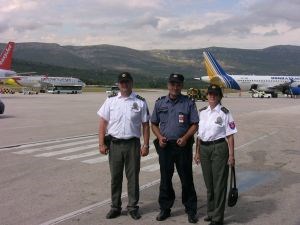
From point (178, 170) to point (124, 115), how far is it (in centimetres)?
98

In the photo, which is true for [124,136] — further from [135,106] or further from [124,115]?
[135,106]

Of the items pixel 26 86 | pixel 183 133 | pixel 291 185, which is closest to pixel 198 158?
pixel 183 133

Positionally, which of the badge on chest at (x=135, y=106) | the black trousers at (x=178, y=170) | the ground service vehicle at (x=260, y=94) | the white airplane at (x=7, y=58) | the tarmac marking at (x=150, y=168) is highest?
the white airplane at (x=7, y=58)

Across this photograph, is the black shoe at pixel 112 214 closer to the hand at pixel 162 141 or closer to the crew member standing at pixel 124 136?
the crew member standing at pixel 124 136

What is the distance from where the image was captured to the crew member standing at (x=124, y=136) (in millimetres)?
6527

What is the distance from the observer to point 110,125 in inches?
261

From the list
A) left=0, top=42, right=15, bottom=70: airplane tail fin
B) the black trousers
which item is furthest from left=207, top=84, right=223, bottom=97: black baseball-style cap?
left=0, top=42, right=15, bottom=70: airplane tail fin

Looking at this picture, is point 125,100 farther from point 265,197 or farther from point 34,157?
point 34,157

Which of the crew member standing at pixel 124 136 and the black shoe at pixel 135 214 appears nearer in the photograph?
the black shoe at pixel 135 214

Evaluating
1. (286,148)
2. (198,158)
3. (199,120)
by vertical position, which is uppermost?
(199,120)

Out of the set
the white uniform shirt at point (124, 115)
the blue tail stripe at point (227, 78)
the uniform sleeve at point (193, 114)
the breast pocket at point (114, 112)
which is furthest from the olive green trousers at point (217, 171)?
the blue tail stripe at point (227, 78)

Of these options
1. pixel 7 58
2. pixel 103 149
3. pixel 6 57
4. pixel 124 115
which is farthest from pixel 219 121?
pixel 7 58

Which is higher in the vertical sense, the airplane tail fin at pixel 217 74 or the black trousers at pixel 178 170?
the airplane tail fin at pixel 217 74

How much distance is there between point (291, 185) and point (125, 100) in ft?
12.3
